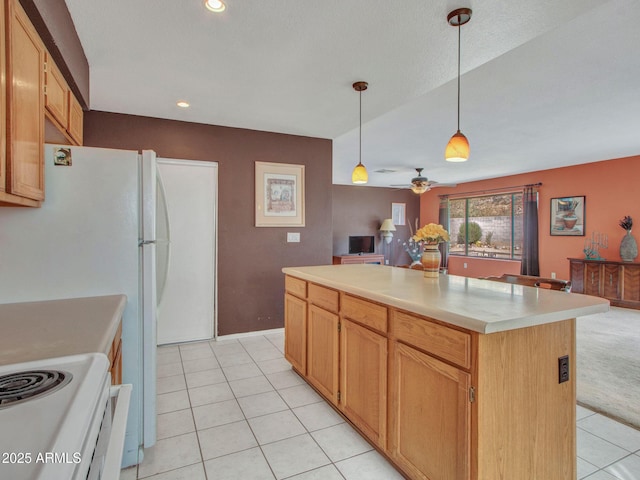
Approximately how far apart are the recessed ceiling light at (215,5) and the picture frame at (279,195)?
86.6 inches

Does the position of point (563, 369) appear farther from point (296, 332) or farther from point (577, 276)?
point (577, 276)

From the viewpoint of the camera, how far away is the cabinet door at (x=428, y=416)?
1302 millimetres

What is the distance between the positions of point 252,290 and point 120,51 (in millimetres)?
2559

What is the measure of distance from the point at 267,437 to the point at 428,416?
1.06 m

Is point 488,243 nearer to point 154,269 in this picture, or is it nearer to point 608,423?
point 608,423

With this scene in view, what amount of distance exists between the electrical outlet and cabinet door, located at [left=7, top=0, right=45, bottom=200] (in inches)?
89.3

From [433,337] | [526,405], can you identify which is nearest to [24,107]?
[433,337]

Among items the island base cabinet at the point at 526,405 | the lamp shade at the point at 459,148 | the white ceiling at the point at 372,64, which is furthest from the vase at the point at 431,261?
the white ceiling at the point at 372,64

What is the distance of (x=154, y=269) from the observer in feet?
6.27

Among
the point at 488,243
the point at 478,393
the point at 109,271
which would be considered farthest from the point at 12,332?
the point at 488,243

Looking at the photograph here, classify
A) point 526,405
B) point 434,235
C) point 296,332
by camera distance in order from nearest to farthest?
point 526,405 < point 434,235 < point 296,332

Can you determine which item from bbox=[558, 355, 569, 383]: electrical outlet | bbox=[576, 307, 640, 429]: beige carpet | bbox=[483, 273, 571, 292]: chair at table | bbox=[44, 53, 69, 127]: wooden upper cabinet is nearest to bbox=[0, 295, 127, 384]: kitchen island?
bbox=[44, 53, 69, 127]: wooden upper cabinet

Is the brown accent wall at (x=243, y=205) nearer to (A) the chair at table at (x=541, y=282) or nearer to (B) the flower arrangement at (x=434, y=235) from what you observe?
(B) the flower arrangement at (x=434, y=235)

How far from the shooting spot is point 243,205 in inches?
156
